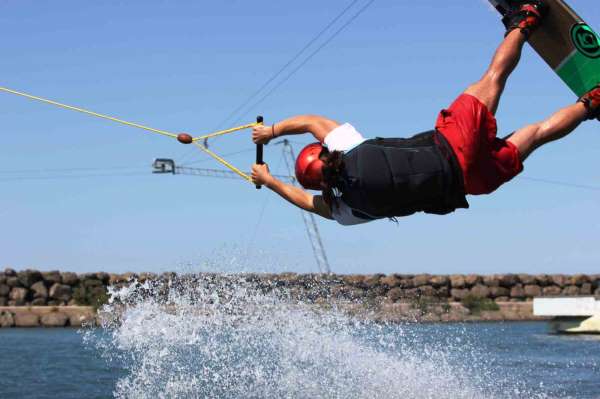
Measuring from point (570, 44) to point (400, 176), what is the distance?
7.20 ft

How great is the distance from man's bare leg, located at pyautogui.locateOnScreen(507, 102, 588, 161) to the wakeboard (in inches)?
22.8

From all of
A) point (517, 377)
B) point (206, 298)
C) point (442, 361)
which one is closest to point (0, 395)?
point (206, 298)

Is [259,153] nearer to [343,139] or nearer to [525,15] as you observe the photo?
[343,139]

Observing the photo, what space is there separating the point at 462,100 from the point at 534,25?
1.07 metres

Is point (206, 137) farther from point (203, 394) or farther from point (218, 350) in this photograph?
point (218, 350)

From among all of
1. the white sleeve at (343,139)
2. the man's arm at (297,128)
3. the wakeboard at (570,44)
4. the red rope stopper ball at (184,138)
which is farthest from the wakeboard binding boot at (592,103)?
the red rope stopper ball at (184,138)

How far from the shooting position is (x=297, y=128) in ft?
19.8

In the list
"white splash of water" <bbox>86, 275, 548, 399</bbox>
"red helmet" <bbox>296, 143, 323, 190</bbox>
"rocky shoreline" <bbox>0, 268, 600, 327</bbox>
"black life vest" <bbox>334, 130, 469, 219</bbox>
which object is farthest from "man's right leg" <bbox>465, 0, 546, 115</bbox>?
"rocky shoreline" <bbox>0, 268, 600, 327</bbox>

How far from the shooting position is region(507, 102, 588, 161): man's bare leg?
236 inches

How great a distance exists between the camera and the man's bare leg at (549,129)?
236 inches

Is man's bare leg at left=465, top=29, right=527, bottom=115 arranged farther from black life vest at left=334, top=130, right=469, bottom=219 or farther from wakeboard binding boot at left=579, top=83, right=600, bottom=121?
wakeboard binding boot at left=579, top=83, right=600, bottom=121

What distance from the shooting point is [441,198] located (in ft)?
18.8

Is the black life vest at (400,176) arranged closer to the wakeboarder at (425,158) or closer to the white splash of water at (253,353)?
the wakeboarder at (425,158)

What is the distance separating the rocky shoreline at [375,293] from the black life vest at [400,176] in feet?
53.8
